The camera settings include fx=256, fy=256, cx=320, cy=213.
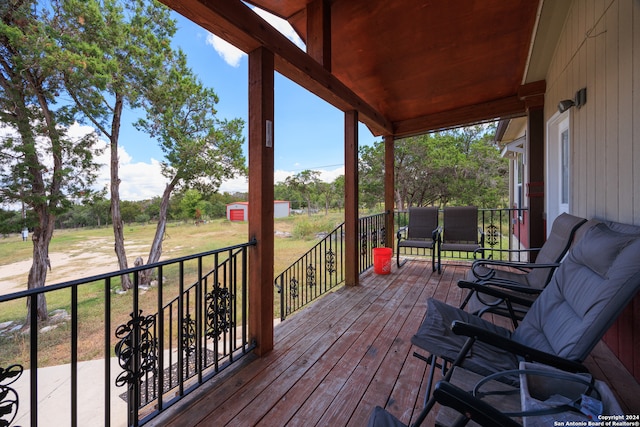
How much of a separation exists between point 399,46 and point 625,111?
2.05 m

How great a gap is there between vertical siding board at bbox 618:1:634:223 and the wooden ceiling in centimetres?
113

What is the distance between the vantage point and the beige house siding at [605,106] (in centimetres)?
143

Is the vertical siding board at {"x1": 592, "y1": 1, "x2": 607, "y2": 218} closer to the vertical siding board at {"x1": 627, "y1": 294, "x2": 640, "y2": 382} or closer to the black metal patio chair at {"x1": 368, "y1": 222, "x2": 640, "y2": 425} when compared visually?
the black metal patio chair at {"x1": 368, "y1": 222, "x2": 640, "y2": 425}

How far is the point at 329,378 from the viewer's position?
1.69 metres

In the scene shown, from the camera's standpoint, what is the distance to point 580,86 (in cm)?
215

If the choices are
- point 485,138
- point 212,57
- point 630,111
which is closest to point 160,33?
point 212,57

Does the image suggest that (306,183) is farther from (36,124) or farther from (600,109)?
(600,109)

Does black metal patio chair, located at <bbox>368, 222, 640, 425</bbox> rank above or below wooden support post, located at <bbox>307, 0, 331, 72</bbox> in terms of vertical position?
below

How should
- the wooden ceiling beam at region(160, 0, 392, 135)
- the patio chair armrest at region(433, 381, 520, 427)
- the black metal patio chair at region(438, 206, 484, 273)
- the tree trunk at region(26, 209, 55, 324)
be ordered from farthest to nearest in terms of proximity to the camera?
1. the tree trunk at region(26, 209, 55, 324)
2. the black metal patio chair at region(438, 206, 484, 273)
3. the wooden ceiling beam at region(160, 0, 392, 135)
4. the patio chair armrest at region(433, 381, 520, 427)

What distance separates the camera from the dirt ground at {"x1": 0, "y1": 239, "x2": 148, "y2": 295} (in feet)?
22.5

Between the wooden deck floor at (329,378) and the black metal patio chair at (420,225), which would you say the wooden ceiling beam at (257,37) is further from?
the black metal patio chair at (420,225)

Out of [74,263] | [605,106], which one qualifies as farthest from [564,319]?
[74,263]

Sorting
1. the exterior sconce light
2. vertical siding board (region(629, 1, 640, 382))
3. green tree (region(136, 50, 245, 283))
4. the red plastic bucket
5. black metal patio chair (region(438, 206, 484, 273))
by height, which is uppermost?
green tree (region(136, 50, 245, 283))

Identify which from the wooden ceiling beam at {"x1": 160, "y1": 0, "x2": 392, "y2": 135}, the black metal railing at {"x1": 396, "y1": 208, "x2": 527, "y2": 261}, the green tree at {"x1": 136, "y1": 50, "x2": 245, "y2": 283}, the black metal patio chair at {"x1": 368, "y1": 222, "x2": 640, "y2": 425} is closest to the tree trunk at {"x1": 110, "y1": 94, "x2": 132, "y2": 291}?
the green tree at {"x1": 136, "y1": 50, "x2": 245, "y2": 283}
